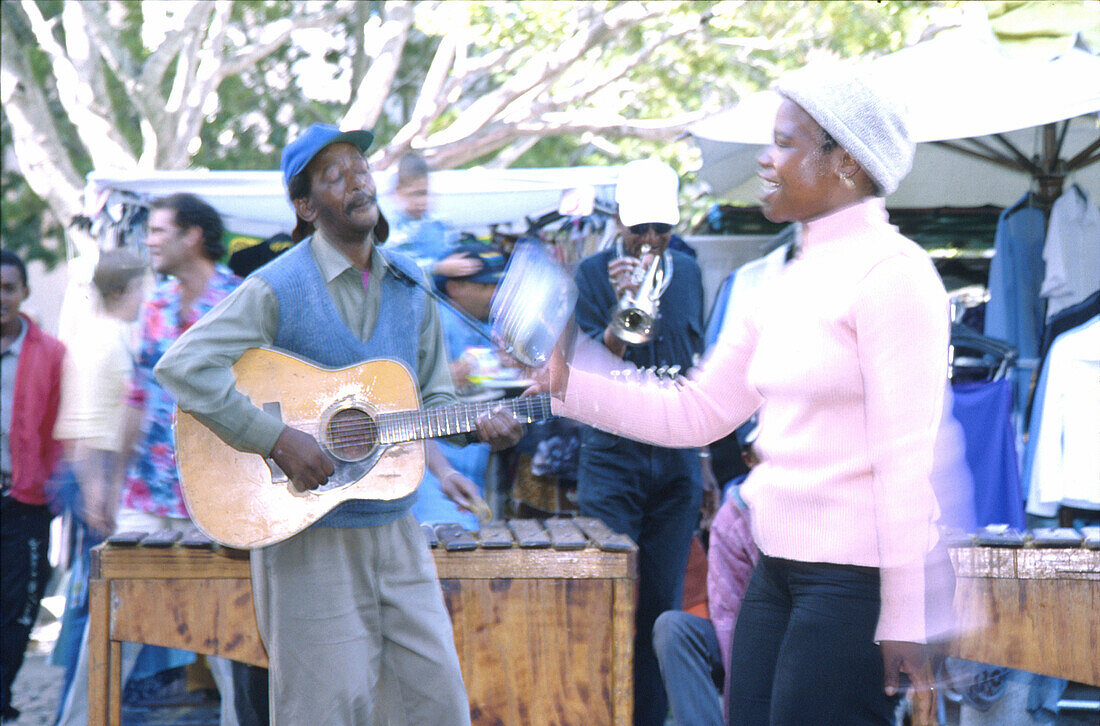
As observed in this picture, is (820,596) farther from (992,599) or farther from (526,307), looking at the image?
(992,599)

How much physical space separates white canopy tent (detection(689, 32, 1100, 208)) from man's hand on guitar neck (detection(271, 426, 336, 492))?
2.66 meters

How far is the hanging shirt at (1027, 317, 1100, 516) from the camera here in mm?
5793

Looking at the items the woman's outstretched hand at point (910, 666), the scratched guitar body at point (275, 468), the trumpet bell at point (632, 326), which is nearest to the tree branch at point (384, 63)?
the trumpet bell at point (632, 326)

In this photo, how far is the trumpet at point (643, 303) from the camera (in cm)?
486

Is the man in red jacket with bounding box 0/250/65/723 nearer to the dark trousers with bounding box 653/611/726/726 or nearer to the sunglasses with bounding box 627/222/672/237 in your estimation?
the sunglasses with bounding box 627/222/672/237

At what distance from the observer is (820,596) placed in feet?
7.82

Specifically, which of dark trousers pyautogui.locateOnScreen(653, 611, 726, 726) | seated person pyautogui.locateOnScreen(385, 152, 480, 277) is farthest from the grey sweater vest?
seated person pyautogui.locateOnScreen(385, 152, 480, 277)

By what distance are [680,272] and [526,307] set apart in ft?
8.25

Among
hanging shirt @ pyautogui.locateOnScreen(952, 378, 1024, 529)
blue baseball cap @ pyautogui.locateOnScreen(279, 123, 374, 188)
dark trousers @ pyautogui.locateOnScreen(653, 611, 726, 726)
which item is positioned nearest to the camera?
blue baseball cap @ pyautogui.locateOnScreen(279, 123, 374, 188)

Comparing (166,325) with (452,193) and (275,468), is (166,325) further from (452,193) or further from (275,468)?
(452,193)

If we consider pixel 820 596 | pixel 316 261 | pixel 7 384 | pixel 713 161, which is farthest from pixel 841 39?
pixel 820 596

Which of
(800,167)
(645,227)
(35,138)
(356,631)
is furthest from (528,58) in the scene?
(800,167)

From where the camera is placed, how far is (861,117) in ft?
7.79

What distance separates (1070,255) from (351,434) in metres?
5.10
